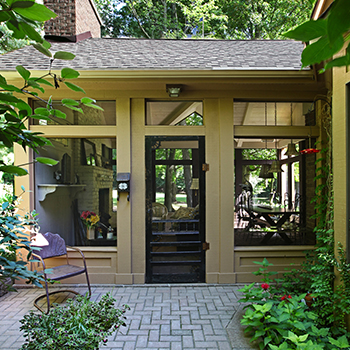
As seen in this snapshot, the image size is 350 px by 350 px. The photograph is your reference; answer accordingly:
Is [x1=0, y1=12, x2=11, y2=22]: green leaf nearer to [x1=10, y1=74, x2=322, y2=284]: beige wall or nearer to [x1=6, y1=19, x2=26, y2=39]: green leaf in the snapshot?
[x1=6, y1=19, x2=26, y2=39]: green leaf

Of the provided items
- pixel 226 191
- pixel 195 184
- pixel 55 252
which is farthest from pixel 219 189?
pixel 55 252

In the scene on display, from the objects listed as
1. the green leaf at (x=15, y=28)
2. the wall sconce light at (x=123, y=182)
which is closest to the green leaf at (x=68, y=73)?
the green leaf at (x=15, y=28)

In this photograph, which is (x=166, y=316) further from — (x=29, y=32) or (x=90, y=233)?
(x=29, y=32)

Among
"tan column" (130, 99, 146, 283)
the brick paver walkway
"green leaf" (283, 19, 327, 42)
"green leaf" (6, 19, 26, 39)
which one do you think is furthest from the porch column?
"green leaf" (283, 19, 327, 42)

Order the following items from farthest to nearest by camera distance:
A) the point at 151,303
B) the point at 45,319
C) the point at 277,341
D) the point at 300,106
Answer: the point at 300,106 → the point at 151,303 → the point at 277,341 → the point at 45,319

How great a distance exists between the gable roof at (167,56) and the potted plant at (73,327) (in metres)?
3.06

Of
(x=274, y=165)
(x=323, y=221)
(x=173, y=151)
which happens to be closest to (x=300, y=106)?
(x=323, y=221)

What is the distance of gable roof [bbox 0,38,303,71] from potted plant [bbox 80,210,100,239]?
2229mm

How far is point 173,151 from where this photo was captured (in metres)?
4.46

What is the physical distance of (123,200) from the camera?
4.36m

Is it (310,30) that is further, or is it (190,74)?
(190,74)

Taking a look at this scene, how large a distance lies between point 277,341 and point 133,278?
94.9 inches

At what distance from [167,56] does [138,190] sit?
233 centimetres

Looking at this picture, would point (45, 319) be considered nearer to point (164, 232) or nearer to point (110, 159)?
point (164, 232)
